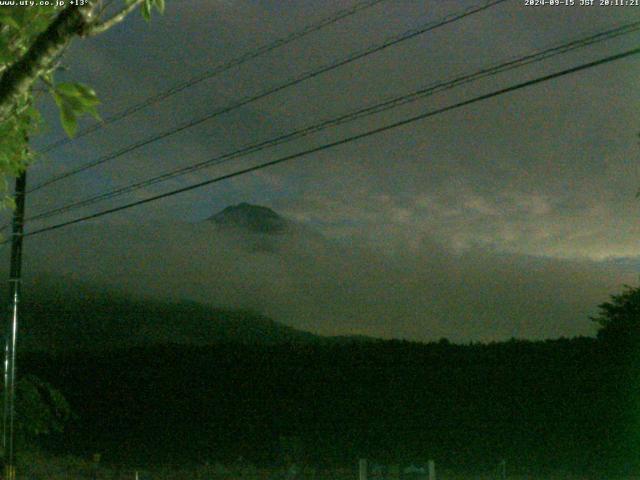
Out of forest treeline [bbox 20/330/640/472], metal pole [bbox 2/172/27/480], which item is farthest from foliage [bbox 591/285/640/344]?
metal pole [bbox 2/172/27/480]

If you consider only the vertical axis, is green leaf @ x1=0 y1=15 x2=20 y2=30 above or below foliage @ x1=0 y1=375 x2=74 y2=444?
above

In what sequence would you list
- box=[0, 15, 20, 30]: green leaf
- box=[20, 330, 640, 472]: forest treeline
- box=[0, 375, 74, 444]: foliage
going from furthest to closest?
box=[0, 375, 74, 444]: foliage < box=[20, 330, 640, 472]: forest treeline < box=[0, 15, 20, 30]: green leaf

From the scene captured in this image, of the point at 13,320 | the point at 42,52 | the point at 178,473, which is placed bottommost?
the point at 178,473

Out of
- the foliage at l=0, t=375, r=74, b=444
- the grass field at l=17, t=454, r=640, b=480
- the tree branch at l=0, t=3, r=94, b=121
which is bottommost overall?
the grass field at l=17, t=454, r=640, b=480

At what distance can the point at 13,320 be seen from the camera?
1583cm

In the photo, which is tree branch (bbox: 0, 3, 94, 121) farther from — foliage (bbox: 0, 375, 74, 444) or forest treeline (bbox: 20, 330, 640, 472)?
foliage (bbox: 0, 375, 74, 444)

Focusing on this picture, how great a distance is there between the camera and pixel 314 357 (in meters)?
19.1

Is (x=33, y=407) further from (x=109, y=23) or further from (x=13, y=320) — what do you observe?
(x=109, y=23)

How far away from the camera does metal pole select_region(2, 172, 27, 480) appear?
51.3ft

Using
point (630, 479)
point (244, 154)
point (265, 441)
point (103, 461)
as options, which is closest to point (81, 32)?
point (244, 154)

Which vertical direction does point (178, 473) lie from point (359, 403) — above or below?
below

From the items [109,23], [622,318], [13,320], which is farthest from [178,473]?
[109,23]

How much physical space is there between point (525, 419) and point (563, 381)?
100 centimetres

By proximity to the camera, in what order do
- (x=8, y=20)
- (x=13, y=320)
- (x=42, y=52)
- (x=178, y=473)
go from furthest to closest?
(x=178, y=473)
(x=13, y=320)
(x=42, y=52)
(x=8, y=20)
